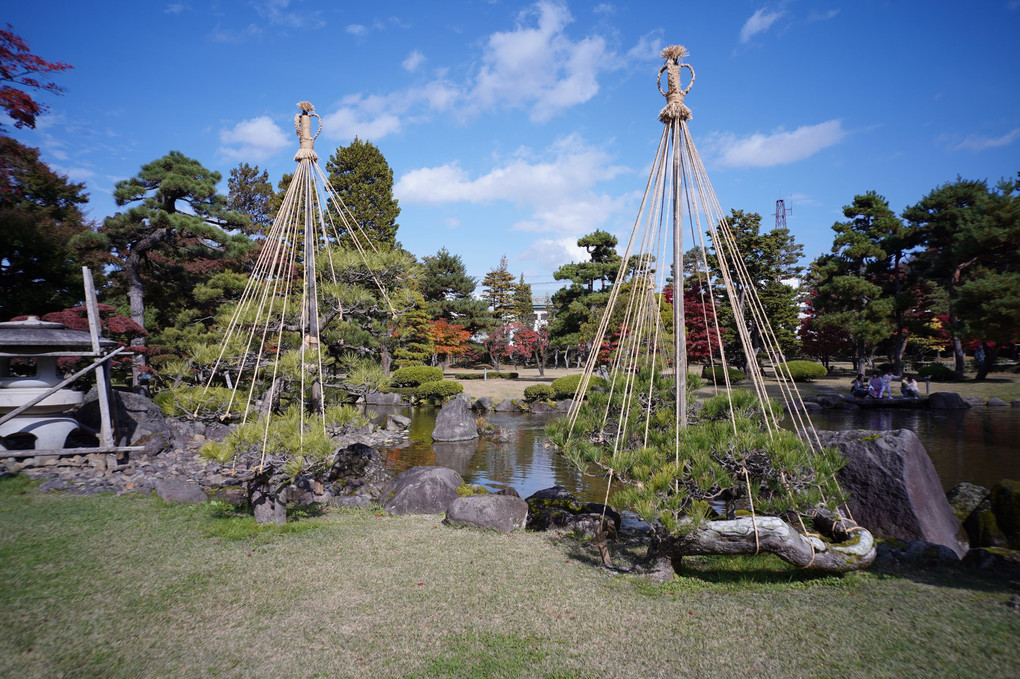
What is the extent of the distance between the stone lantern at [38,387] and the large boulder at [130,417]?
0.89 meters

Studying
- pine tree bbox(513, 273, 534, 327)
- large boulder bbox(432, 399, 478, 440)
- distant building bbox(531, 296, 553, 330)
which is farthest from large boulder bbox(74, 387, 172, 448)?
distant building bbox(531, 296, 553, 330)

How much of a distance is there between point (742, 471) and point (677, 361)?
1255 millimetres

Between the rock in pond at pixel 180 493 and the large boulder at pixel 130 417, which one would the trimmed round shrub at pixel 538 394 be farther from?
the rock in pond at pixel 180 493

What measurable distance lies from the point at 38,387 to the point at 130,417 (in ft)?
6.65

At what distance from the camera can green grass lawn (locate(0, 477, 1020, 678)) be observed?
10.4 feet

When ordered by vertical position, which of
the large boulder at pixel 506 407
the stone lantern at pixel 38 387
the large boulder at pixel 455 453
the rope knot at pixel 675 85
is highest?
the rope knot at pixel 675 85

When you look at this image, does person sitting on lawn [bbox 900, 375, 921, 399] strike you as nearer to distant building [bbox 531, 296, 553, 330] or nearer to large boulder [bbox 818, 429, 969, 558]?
large boulder [bbox 818, 429, 969, 558]

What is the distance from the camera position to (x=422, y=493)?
23.8ft

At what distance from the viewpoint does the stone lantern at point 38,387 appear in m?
8.02

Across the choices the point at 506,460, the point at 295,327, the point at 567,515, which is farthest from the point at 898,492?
the point at 295,327

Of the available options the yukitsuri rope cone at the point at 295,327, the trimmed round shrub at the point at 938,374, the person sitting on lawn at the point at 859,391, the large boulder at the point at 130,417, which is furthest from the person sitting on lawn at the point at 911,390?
the large boulder at the point at 130,417

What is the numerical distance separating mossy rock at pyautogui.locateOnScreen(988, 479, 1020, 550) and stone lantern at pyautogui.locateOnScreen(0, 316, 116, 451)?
12.2m

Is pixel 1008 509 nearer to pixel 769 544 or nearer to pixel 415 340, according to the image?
pixel 769 544

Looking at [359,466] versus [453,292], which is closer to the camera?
[359,466]
